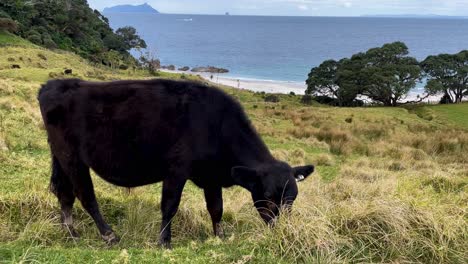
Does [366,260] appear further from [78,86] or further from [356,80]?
[356,80]

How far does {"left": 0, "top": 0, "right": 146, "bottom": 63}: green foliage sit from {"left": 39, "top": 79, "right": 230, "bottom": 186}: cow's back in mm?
52026

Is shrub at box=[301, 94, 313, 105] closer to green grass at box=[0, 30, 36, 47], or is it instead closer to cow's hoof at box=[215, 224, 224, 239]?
green grass at box=[0, 30, 36, 47]

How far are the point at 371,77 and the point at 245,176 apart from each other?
51.8 meters

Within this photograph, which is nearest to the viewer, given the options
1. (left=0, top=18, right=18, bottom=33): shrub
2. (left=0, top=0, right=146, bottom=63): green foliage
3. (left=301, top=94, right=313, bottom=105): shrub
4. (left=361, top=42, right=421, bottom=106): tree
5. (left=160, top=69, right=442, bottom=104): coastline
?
(left=0, top=18, right=18, bottom=33): shrub

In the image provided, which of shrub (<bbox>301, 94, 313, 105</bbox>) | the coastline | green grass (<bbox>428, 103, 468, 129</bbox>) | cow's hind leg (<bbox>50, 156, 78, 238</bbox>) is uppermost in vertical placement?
cow's hind leg (<bbox>50, 156, 78, 238</bbox>)

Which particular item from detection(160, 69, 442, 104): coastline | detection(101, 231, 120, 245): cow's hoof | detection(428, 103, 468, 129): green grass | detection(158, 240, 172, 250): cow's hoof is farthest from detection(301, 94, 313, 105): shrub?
detection(158, 240, 172, 250): cow's hoof

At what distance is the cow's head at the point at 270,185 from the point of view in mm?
5184

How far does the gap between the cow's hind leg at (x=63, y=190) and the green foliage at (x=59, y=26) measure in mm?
51679

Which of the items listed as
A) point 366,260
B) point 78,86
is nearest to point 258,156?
point 366,260

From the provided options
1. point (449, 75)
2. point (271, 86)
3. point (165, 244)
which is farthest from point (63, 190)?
point (271, 86)

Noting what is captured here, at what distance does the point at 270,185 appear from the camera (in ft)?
17.0

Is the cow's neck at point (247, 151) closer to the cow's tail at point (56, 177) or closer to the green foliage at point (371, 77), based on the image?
the cow's tail at point (56, 177)

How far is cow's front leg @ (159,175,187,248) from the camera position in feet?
17.5

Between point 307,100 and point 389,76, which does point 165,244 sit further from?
point 389,76
